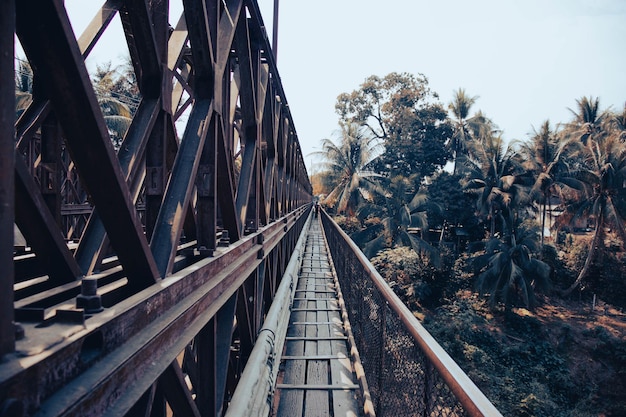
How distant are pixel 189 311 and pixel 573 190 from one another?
3081 centimetres

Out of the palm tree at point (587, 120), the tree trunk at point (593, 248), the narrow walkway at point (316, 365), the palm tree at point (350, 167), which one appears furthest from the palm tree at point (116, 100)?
the palm tree at point (587, 120)

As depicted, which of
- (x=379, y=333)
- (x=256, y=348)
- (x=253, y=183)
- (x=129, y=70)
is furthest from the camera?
(x=129, y=70)

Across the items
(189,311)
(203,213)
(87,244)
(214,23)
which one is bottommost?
(189,311)

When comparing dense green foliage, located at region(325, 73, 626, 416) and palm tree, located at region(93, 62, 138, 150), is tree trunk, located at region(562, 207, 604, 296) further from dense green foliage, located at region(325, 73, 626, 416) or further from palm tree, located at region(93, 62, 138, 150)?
palm tree, located at region(93, 62, 138, 150)

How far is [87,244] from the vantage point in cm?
197

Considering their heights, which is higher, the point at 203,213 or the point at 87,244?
the point at 203,213

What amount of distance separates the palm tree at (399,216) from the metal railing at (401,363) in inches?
801

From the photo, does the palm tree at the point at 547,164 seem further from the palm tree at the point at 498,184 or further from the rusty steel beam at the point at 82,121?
the rusty steel beam at the point at 82,121

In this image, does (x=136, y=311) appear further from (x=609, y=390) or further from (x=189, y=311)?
(x=609, y=390)

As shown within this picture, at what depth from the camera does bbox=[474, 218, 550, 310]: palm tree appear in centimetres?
2389

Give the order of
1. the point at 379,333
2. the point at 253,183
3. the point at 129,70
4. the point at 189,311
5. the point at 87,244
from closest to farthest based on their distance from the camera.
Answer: the point at 189,311 → the point at 87,244 → the point at 379,333 → the point at 253,183 → the point at 129,70

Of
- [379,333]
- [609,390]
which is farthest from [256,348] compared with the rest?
[609,390]

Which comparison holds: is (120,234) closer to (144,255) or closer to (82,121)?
(144,255)

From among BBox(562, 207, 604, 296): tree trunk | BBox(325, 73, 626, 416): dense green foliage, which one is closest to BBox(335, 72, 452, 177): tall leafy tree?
BBox(325, 73, 626, 416): dense green foliage
